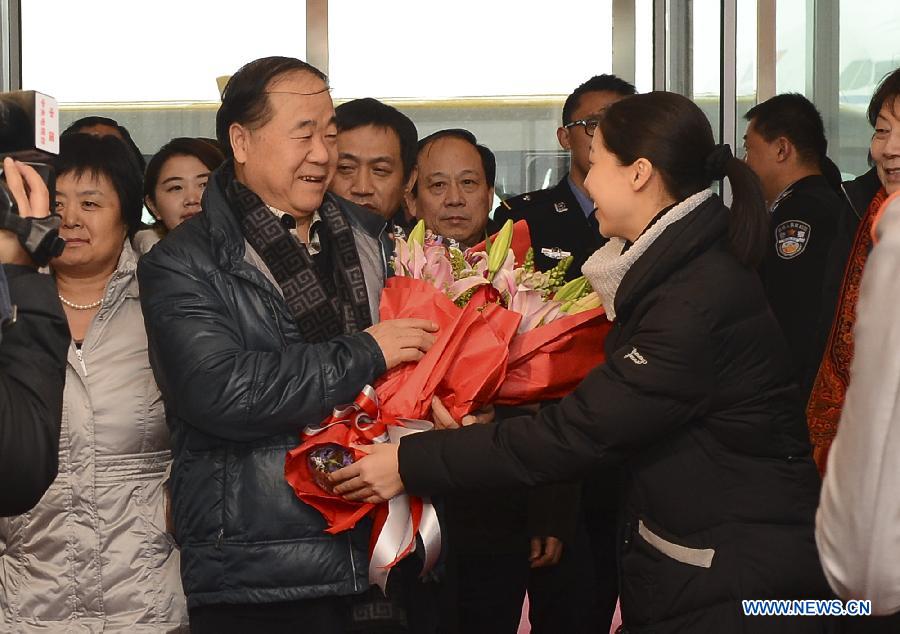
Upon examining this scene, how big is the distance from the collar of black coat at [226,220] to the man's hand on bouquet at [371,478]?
0.43 meters

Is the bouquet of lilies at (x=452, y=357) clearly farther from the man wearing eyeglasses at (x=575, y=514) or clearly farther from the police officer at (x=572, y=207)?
the police officer at (x=572, y=207)

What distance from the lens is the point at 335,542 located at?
79.6 inches

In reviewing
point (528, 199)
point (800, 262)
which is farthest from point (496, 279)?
point (800, 262)

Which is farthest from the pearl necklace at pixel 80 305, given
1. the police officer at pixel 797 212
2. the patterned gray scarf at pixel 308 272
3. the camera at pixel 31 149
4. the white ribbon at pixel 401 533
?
the police officer at pixel 797 212

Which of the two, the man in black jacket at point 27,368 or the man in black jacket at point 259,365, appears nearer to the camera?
the man in black jacket at point 27,368

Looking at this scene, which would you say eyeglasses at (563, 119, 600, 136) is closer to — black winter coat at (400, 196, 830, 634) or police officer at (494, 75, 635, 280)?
police officer at (494, 75, 635, 280)

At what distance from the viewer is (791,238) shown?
3787 millimetres

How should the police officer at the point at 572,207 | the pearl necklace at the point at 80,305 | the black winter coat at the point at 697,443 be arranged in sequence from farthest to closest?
the police officer at the point at 572,207 < the pearl necklace at the point at 80,305 < the black winter coat at the point at 697,443

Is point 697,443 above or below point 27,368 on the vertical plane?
below

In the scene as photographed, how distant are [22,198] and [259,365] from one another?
600mm

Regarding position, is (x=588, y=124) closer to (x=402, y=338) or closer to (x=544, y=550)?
(x=544, y=550)

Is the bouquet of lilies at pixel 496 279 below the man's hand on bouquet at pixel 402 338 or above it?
above

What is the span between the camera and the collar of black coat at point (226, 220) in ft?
6.76

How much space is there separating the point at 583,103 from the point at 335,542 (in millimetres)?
2247
